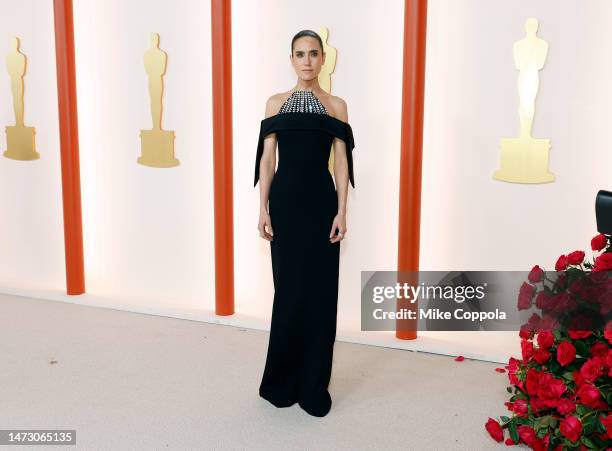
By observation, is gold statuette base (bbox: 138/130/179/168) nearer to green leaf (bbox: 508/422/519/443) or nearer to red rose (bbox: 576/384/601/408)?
green leaf (bbox: 508/422/519/443)

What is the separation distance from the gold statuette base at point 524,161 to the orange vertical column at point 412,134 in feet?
1.53

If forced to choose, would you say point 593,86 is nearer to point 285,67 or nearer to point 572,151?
point 572,151

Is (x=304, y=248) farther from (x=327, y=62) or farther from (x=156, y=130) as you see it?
(x=156, y=130)

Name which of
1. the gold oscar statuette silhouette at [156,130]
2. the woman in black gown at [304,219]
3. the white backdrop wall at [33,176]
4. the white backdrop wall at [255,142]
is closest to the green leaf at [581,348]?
the woman in black gown at [304,219]

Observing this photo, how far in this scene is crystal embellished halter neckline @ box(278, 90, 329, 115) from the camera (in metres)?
2.93

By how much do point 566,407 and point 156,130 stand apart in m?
3.14

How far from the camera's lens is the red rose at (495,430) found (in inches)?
108

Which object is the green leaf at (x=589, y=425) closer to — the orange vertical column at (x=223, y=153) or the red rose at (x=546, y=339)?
the red rose at (x=546, y=339)

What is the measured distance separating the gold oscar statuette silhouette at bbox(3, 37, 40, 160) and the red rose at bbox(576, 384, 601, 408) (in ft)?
13.3

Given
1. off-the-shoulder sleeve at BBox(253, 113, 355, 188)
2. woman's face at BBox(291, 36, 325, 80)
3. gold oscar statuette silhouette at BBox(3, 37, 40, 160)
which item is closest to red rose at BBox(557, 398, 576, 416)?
off-the-shoulder sleeve at BBox(253, 113, 355, 188)

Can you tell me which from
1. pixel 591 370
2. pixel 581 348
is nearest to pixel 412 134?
pixel 581 348

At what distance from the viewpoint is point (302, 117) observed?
9.50 feet

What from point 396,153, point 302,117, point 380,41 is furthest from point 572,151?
point 302,117

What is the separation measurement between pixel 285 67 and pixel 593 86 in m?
1.80
